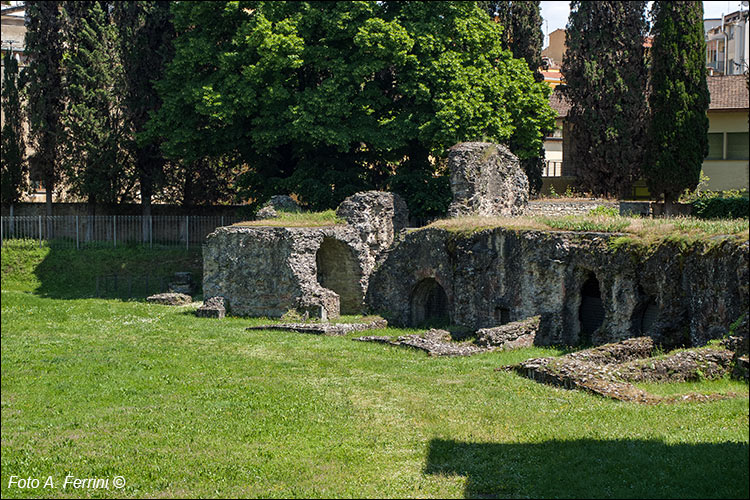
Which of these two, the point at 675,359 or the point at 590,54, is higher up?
the point at 590,54

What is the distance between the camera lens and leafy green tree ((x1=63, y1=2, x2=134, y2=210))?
3803 cm

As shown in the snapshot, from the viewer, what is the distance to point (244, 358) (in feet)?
71.0

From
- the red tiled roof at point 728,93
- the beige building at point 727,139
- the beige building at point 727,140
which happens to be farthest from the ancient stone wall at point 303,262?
the beige building at point 727,140

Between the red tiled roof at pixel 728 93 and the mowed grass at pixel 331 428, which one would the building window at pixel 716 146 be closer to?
the red tiled roof at pixel 728 93

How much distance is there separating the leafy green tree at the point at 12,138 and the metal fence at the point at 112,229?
5.48ft

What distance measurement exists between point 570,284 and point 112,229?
23538 millimetres

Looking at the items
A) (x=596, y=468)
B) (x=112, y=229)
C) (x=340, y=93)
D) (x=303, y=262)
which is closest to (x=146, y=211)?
(x=112, y=229)

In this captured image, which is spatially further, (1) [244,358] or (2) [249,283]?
(2) [249,283]

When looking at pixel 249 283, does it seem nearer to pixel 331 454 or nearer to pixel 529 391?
pixel 529 391

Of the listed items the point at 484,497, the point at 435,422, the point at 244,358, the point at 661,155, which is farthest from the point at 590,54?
the point at 484,497

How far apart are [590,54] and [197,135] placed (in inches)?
674

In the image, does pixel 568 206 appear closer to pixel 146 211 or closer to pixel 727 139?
pixel 727 139

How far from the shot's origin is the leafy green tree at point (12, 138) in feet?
128

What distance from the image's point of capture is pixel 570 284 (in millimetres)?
24750
